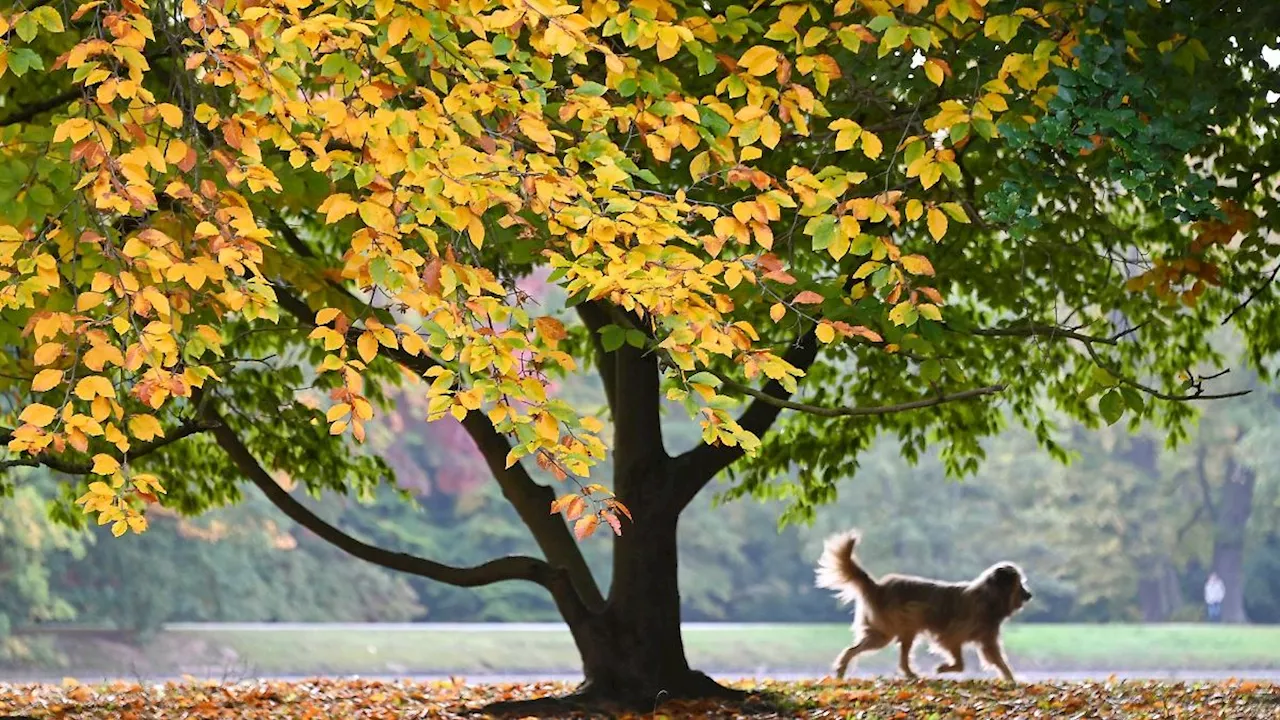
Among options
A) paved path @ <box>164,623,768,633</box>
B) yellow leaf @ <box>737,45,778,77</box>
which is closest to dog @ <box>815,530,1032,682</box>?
yellow leaf @ <box>737,45,778,77</box>

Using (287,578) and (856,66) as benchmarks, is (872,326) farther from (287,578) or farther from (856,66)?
(287,578)

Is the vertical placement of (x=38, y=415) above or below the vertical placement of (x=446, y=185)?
below

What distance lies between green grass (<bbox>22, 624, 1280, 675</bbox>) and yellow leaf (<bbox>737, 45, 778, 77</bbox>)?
2136cm

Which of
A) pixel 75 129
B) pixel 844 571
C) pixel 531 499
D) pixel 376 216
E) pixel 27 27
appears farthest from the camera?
pixel 844 571

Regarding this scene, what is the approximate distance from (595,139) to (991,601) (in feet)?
27.4

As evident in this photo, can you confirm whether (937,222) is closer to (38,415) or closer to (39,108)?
(38,415)

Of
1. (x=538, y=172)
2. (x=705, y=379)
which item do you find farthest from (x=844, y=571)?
(x=538, y=172)

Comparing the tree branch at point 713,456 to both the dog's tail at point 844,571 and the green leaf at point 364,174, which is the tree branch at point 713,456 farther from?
the green leaf at point 364,174

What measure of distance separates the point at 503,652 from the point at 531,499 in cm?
1812

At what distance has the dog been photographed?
13.2 metres

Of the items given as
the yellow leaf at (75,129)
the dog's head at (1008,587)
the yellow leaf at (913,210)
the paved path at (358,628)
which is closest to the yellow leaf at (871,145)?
the yellow leaf at (913,210)

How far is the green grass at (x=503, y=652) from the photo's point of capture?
1109 inches

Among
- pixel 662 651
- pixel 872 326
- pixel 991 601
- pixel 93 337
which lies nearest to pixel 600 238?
pixel 93 337

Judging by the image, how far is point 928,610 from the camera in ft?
43.8
